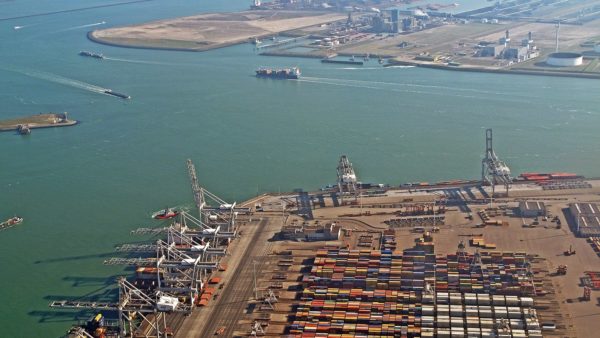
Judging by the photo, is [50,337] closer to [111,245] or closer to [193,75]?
[111,245]

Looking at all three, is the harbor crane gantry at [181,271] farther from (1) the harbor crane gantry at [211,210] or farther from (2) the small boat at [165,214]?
(2) the small boat at [165,214]

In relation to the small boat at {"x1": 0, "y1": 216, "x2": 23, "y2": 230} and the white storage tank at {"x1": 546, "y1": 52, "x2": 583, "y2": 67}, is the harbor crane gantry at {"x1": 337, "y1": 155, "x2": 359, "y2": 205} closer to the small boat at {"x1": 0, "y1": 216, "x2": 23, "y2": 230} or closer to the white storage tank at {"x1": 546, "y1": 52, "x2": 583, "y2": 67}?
the small boat at {"x1": 0, "y1": 216, "x2": 23, "y2": 230}

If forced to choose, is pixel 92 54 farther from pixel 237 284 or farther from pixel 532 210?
pixel 532 210

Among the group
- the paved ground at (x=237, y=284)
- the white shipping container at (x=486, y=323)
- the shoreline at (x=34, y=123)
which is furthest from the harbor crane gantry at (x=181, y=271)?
the shoreline at (x=34, y=123)

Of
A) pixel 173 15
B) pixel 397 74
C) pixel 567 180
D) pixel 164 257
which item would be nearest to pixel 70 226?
pixel 164 257

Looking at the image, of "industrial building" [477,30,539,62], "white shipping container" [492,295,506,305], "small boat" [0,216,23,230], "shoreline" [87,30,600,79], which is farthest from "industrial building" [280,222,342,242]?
"industrial building" [477,30,539,62]

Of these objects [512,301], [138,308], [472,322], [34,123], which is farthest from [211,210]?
[34,123]
